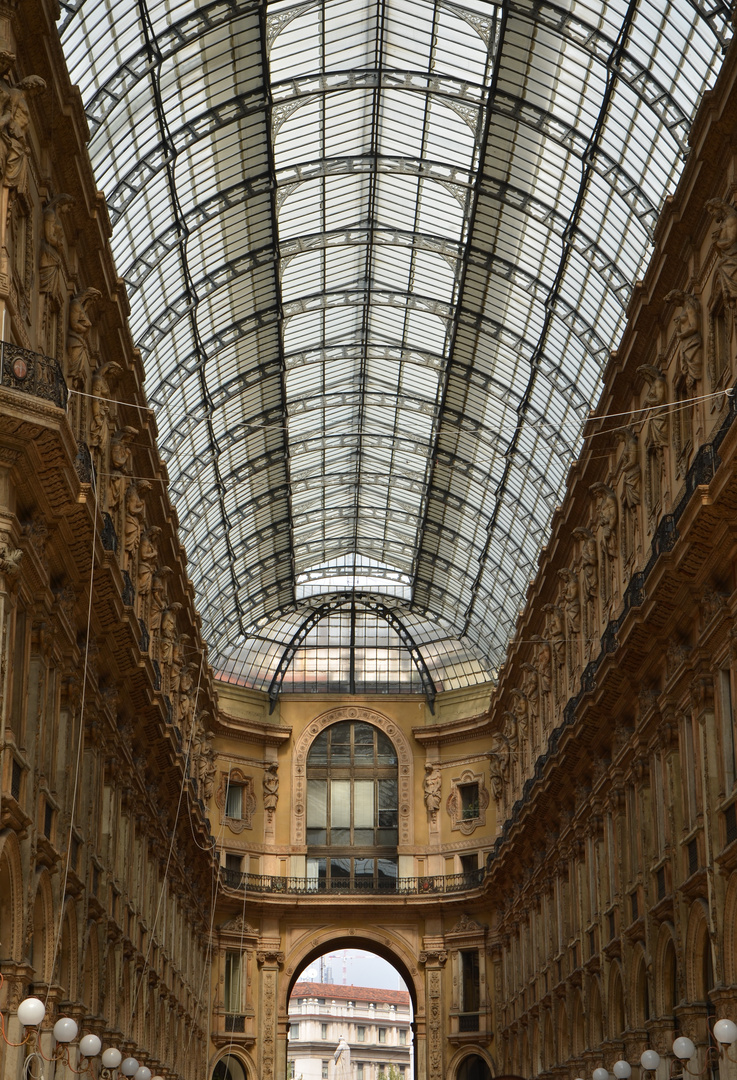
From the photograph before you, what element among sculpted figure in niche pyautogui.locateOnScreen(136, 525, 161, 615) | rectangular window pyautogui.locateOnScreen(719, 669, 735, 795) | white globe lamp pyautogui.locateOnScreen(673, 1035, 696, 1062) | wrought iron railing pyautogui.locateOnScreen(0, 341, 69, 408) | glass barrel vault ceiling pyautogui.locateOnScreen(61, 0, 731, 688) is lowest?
white globe lamp pyautogui.locateOnScreen(673, 1035, 696, 1062)

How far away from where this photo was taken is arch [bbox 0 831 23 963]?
68.9 ft

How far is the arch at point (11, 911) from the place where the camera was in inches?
827

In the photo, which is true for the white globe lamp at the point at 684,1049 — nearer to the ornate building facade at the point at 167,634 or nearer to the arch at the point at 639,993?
the ornate building facade at the point at 167,634

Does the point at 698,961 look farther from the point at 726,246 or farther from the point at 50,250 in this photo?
the point at 50,250

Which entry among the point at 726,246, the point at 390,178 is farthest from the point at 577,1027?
the point at 390,178

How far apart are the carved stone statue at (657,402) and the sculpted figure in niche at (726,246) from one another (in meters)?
5.68

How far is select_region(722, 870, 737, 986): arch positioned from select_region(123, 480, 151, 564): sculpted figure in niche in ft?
54.4

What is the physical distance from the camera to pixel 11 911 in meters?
21.1

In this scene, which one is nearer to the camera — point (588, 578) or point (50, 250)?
point (50, 250)

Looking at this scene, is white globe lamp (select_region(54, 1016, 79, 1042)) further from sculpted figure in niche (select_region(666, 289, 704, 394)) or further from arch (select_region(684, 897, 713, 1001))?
sculpted figure in niche (select_region(666, 289, 704, 394))

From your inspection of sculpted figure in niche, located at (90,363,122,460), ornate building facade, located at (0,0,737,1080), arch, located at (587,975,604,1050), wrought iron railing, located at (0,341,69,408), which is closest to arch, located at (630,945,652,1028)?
ornate building facade, located at (0,0,737,1080)

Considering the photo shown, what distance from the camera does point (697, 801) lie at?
26125mm

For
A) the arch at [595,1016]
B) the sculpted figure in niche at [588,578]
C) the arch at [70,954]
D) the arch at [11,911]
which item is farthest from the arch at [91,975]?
the sculpted figure in niche at [588,578]

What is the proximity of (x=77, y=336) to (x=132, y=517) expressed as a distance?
27.5 ft
